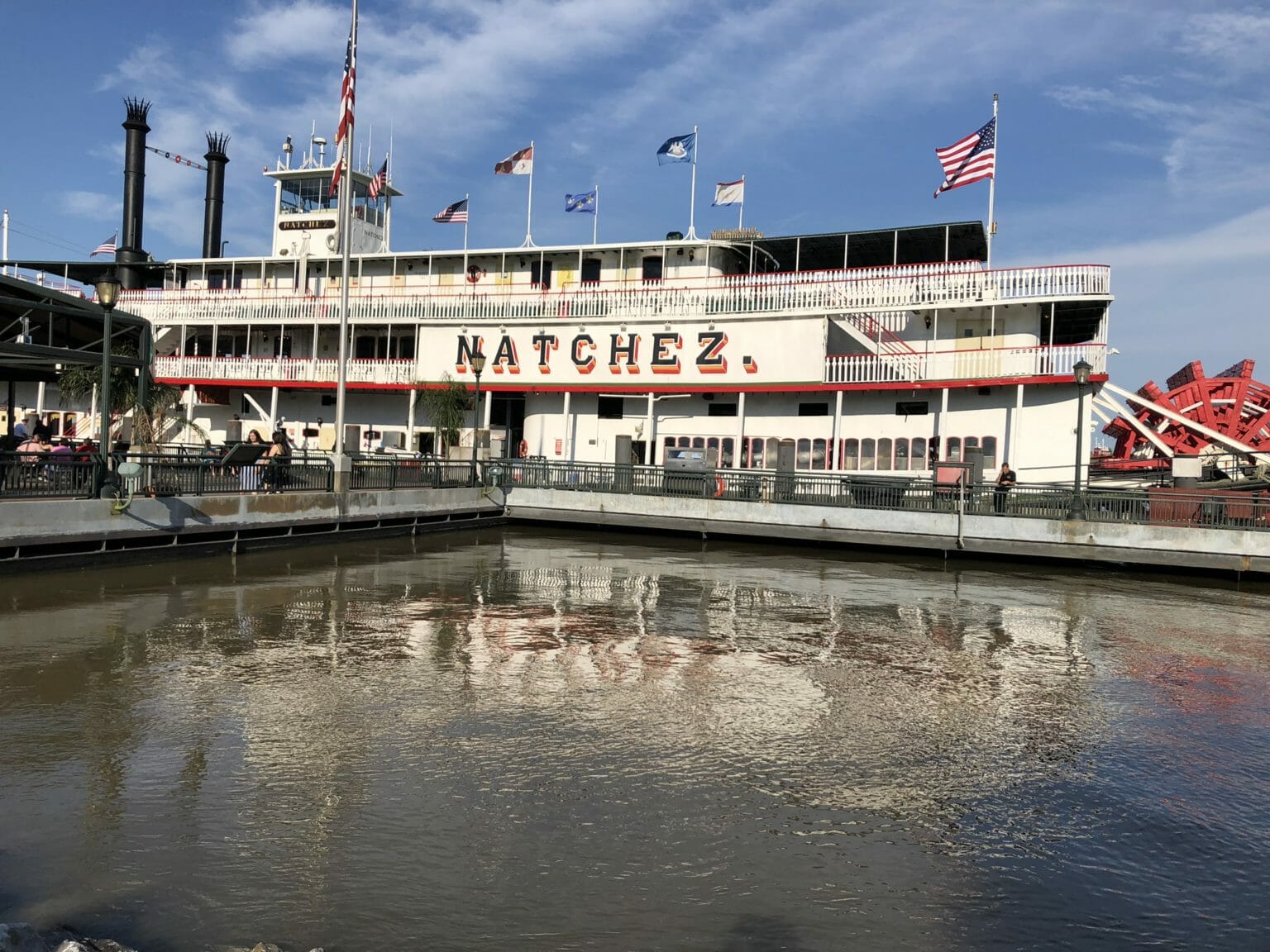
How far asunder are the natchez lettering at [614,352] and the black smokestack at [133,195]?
57.2 ft

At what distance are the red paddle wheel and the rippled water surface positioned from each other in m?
21.8

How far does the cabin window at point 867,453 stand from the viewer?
93.4 feet

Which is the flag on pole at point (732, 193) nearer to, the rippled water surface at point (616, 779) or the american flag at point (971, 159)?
the american flag at point (971, 159)

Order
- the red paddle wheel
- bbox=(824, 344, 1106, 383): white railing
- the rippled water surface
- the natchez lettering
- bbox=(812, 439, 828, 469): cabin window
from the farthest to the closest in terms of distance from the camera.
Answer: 1. the red paddle wheel
2. the natchez lettering
3. bbox=(812, 439, 828, 469): cabin window
4. bbox=(824, 344, 1106, 383): white railing
5. the rippled water surface

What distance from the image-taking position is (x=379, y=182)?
116 ft

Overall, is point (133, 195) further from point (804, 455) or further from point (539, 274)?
point (804, 455)

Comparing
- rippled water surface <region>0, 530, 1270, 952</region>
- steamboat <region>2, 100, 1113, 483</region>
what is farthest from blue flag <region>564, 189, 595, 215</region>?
rippled water surface <region>0, 530, 1270, 952</region>

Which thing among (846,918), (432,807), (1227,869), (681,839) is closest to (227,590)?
(432,807)

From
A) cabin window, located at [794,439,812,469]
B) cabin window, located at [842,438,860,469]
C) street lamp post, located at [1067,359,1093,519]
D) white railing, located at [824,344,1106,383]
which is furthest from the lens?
cabin window, located at [794,439,812,469]

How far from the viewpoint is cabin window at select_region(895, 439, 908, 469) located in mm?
27984

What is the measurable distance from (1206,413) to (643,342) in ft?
63.4

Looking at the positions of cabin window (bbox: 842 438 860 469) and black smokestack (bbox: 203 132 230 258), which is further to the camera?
black smokestack (bbox: 203 132 230 258)

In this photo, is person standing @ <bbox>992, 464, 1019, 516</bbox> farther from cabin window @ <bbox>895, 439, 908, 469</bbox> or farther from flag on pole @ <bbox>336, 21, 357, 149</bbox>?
flag on pole @ <bbox>336, 21, 357, 149</bbox>

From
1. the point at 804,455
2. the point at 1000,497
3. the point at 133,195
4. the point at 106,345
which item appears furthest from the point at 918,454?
the point at 133,195
